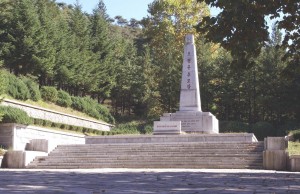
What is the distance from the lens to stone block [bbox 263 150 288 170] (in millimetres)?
15984

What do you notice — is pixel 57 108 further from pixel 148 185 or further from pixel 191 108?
pixel 148 185

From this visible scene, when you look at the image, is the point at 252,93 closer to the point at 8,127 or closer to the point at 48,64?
the point at 48,64

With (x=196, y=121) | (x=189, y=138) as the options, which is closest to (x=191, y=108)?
(x=196, y=121)

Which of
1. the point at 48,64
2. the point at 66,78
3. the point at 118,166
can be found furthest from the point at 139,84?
the point at 118,166

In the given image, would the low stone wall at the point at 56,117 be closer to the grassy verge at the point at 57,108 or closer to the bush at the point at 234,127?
the grassy verge at the point at 57,108

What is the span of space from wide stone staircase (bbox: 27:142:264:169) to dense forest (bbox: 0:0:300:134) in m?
12.8

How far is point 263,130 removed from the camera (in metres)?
33.5

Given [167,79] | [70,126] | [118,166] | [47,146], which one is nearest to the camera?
[118,166]

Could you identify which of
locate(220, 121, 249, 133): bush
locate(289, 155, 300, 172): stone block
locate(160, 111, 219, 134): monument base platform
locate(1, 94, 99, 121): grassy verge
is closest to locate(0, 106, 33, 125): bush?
locate(1, 94, 99, 121): grassy verge

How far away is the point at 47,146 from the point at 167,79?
2247 centimetres

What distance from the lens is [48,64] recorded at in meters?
34.0

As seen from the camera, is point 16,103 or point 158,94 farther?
point 158,94

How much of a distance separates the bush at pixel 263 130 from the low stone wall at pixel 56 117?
496 inches

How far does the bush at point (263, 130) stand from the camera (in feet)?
109
